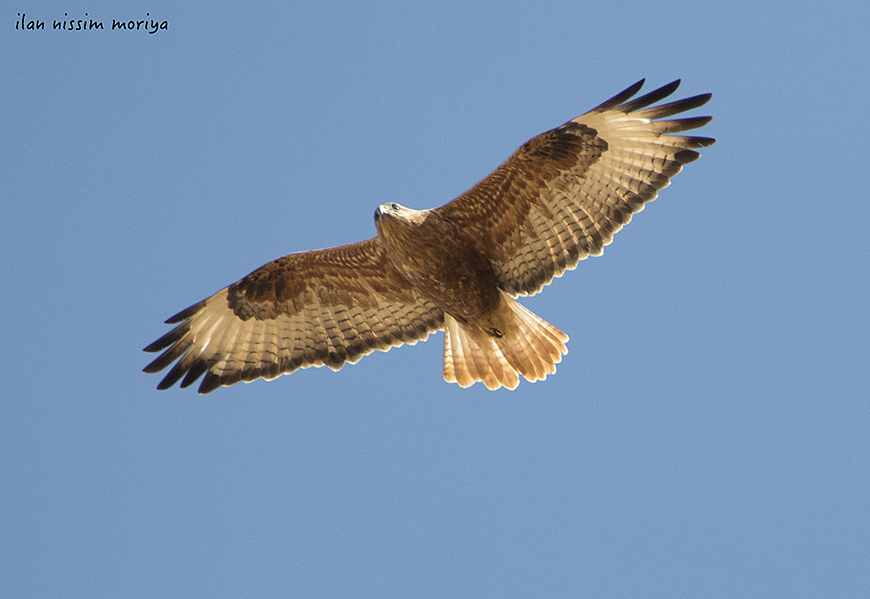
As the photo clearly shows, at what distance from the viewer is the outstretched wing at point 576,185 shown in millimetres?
7516

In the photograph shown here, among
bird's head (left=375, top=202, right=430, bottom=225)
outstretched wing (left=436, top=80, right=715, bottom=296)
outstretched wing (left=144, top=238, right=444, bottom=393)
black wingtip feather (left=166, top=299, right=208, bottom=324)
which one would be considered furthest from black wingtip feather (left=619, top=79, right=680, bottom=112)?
black wingtip feather (left=166, top=299, right=208, bottom=324)

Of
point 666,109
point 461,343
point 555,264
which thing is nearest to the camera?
point 666,109

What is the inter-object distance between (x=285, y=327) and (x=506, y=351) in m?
2.33

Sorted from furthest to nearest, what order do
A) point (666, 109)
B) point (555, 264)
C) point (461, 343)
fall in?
point (461, 343)
point (555, 264)
point (666, 109)

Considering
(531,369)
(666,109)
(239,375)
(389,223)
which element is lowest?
(531,369)

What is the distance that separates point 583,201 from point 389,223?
71.5 inches

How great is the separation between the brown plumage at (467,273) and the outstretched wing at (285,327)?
1cm

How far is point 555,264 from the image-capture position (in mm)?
7984

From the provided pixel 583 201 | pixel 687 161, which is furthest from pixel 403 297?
pixel 687 161

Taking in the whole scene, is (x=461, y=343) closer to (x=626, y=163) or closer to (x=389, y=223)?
(x=389, y=223)

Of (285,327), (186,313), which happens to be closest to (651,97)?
(285,327)

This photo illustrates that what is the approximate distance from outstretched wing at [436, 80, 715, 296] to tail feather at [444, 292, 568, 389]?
1.40 ft

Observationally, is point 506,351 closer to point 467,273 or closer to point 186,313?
point 467,273

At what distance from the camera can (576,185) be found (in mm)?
7805
